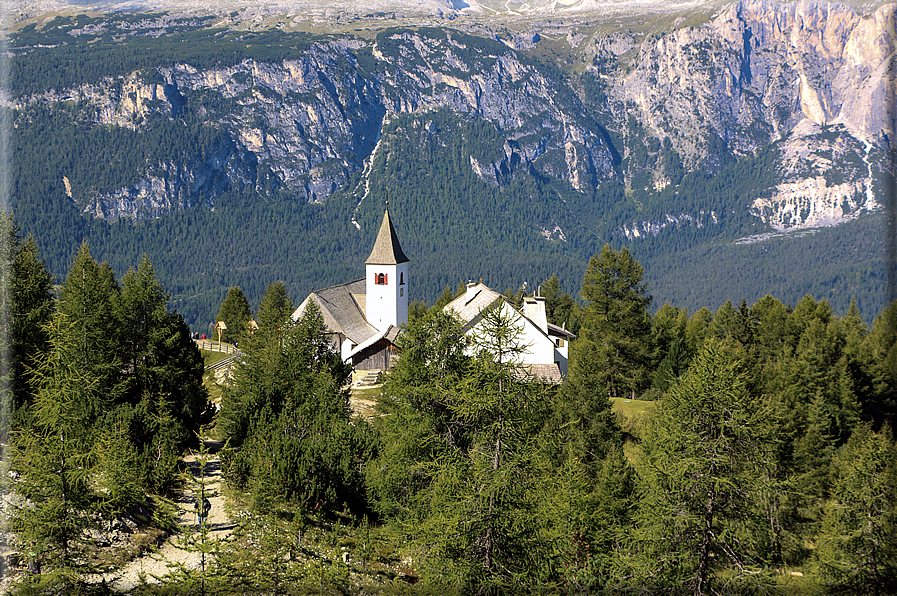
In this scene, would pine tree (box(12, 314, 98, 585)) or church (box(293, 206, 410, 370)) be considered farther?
church (box(293, 206, 410, 370))

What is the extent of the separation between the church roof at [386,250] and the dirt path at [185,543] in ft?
133

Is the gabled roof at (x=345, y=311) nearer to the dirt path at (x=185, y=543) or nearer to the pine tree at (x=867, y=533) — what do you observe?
the dirt path at (x=185, y=543)

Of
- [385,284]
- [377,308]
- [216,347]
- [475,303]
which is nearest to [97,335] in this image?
[475,303]

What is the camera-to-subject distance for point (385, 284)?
7869 cm

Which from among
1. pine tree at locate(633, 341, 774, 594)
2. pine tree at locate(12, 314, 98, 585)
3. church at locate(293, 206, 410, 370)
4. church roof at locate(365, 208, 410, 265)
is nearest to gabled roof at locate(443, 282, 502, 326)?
church at locate(293, 206, 410, 370)

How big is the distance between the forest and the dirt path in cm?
64

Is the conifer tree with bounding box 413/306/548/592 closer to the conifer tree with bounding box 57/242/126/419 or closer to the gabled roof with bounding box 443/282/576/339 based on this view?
the conifer tree with bounding box 57/242/126/419

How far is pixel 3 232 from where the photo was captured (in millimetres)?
36938

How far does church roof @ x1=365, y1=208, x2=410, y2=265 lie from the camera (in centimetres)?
7825

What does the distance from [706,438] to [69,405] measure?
20.5 metres

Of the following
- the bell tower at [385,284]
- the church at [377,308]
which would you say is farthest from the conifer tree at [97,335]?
the bell tower at [385,284]

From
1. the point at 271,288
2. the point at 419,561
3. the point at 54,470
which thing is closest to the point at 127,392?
the point at 54,470

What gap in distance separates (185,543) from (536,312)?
45.9m

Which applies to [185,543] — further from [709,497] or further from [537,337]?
[537,337]
